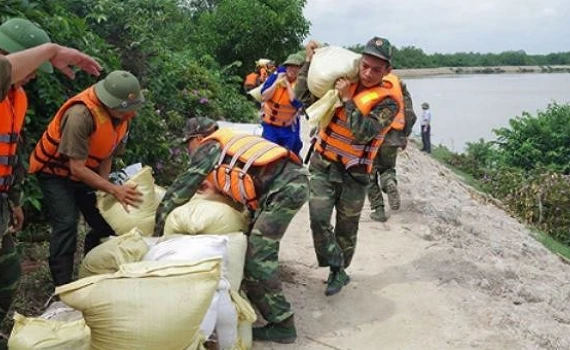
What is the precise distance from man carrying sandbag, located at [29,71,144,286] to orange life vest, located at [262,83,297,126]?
2.98 m

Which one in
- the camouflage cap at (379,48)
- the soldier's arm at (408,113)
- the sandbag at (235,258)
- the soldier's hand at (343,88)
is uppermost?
the camouflage cap at (379,48)

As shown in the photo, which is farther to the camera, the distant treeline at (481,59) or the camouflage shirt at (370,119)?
the distant treeline at (481,59)

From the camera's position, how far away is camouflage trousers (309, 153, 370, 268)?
4.71 meters

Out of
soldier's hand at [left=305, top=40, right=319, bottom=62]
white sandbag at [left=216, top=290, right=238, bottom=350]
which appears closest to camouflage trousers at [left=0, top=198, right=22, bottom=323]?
white sandbag at [left=216, top=290, right=238, bottom=350]

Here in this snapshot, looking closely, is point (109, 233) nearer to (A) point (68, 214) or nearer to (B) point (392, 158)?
(A) point (68, 214)

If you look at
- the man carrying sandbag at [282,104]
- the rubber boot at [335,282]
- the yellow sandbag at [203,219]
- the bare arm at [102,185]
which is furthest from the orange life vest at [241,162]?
the man carrying sandbag at [282,104]

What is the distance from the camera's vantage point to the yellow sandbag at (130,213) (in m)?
4.18

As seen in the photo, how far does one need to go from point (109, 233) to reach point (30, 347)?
1660 millimetres

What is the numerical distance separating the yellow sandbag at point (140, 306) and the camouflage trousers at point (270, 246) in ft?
2.77

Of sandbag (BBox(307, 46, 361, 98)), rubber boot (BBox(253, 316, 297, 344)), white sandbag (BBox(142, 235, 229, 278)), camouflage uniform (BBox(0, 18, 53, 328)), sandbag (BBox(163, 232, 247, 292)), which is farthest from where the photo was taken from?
sandbag (BBox(307, 46, 361, 98))

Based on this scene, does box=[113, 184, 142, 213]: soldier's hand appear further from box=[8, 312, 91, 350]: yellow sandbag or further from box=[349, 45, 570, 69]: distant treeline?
box=[349, 45, 570, 69]: distant treeline

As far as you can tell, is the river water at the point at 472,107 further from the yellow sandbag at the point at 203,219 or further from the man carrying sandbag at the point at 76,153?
the man carrying sandbag at the point at 76,153

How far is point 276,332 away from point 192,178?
1.03m

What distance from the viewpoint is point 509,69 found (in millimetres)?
72562
